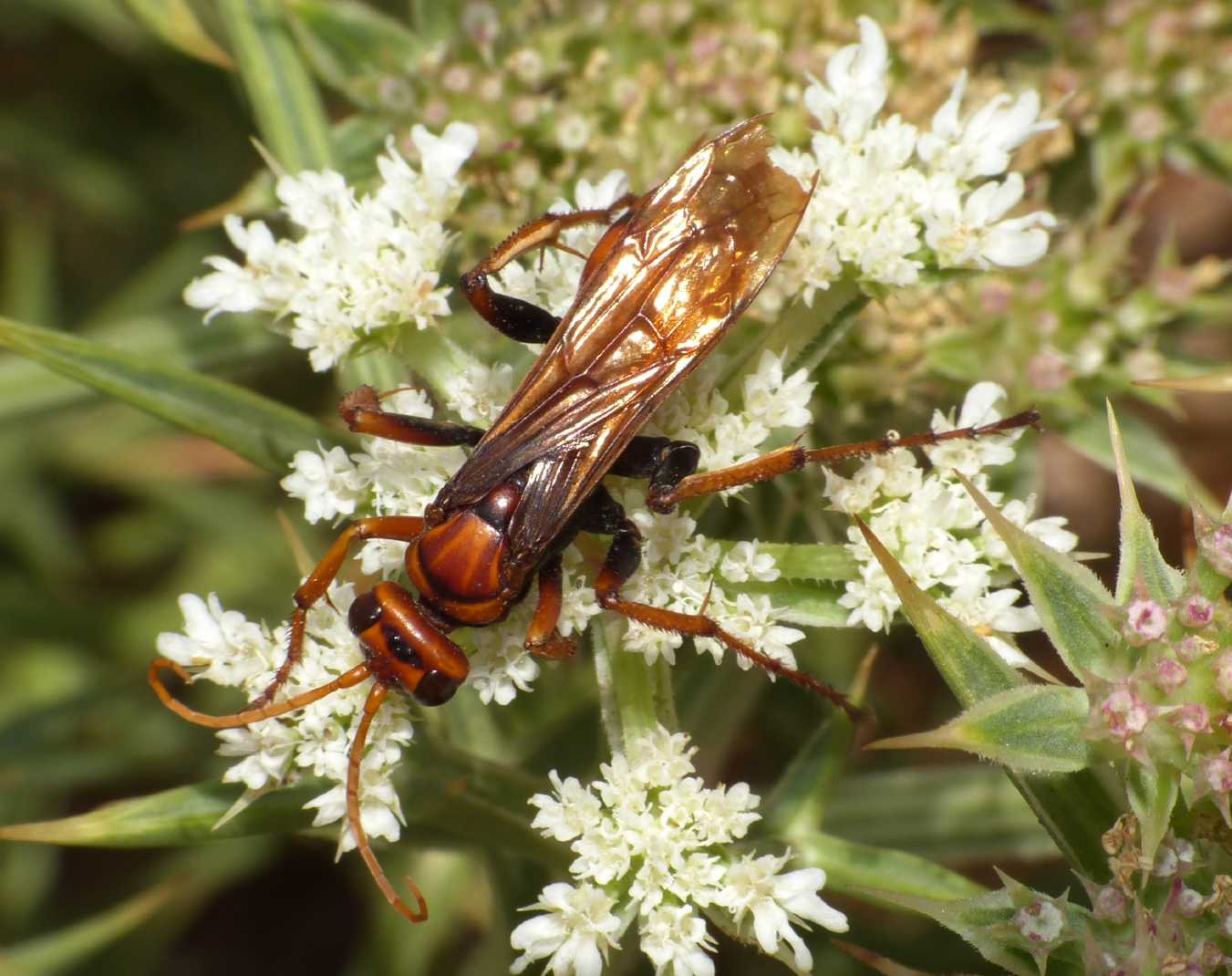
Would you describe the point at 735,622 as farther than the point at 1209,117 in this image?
No

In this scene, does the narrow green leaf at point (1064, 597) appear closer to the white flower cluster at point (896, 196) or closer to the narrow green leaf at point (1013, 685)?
the narrow green leaf at point (1013, 685)

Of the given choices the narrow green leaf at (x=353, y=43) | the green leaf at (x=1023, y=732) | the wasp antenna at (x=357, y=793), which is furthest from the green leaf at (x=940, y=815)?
the narrow green leaf at (x=353, y=43)

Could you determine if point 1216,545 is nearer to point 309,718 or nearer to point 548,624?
point 548,624

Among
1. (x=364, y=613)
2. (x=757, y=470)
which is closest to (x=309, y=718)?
(x=364, y=613)

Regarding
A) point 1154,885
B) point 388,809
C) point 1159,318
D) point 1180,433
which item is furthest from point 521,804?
point 1180,433

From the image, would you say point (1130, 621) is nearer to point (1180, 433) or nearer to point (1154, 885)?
point (1154, 885)
